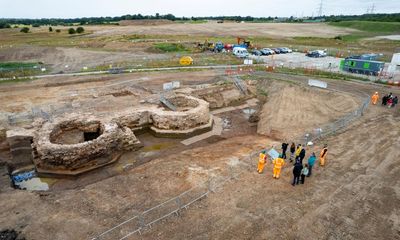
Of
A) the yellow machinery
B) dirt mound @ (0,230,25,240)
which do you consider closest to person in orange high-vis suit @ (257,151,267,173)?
dirt mound @ (0,230,25,240)

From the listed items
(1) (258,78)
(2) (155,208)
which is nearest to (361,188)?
(2) (155,208)

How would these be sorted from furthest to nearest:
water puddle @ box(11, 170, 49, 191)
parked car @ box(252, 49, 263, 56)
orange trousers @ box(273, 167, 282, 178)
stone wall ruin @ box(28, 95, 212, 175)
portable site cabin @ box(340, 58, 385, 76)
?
parked car @ box(252, 49, 263, 56), portable site cabin @ box(340, 58, 385, 76), stone wall ruin @ box(28, 95, 212, 175), water puddle @ box(11, 170, 49, 191), orange trousers @ box(273, 167, 282, 178)

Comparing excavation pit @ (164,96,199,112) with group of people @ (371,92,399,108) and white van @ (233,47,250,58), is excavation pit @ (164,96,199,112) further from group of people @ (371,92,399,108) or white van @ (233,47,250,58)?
white van @ (233,47,250,58)

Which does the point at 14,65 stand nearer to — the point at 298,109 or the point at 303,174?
the point at 298,109

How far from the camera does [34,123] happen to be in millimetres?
18859

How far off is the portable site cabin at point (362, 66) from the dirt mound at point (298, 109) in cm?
1122

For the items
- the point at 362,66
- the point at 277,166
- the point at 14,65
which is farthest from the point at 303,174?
the point at 14,65

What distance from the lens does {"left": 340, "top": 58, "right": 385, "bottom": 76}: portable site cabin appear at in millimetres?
32594

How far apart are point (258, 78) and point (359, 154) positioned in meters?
18.6

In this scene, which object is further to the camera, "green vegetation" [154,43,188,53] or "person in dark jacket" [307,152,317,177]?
"green vegetation" [154,43,188,53]

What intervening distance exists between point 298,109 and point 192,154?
1060cm

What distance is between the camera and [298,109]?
2277cm

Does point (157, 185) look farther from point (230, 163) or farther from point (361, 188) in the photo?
point (361, 188)

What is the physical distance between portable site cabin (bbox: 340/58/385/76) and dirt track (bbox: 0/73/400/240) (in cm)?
2061
